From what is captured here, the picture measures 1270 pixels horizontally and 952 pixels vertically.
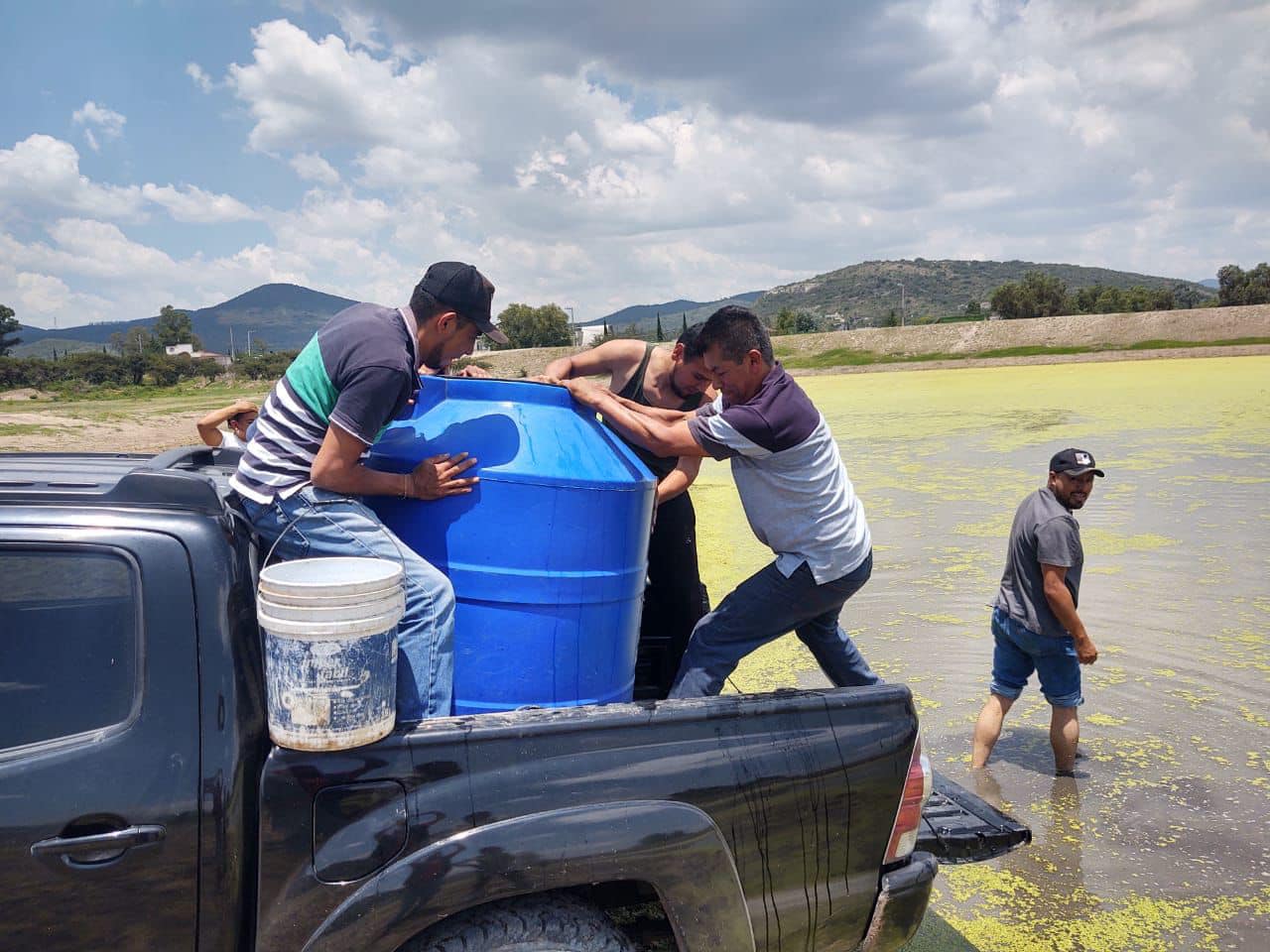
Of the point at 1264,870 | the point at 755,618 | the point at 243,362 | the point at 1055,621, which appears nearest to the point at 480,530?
the point at 755,618

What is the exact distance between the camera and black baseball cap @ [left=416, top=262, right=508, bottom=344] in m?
2.94

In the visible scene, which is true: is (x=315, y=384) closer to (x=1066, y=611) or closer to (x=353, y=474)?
(x=353, y=474)

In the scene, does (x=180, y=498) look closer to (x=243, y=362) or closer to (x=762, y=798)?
(x=762, y=798)

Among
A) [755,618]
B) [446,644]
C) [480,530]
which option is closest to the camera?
[446,644]

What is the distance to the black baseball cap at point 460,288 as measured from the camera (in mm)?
2941

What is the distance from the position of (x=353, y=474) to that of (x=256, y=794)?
0.85 meters

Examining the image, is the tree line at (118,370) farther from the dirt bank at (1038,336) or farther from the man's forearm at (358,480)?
the man's forearm at (358,480)

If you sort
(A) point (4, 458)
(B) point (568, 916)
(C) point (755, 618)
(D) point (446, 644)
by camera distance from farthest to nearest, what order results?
(C) point (755, 618) < (A) point (4, 458) < (D) point (446, 644) < (B) point (568, 916)

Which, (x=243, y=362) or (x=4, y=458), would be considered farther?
(x=243, y=362)

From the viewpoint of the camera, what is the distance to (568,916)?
2203mm

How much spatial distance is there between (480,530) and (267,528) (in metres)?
0.55

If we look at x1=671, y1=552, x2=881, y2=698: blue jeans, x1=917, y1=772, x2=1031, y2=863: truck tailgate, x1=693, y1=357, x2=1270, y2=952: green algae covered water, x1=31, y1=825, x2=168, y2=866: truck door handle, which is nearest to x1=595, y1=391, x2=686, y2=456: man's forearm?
x1=671, y1=552, x2=881, y2=698: blue jeans

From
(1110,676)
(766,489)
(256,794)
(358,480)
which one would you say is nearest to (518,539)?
(358,480)

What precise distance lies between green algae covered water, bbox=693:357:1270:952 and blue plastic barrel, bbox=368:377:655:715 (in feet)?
6.48
